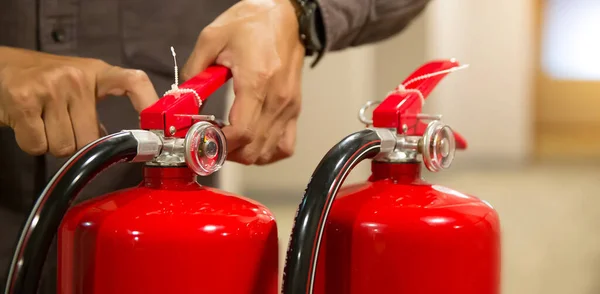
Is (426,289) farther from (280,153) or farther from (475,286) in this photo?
(280,153)

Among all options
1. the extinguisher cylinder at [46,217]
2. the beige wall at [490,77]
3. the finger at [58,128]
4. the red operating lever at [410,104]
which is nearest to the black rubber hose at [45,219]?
the extinguisher cylinder at [46,217]

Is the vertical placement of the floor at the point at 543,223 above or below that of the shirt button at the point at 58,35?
below

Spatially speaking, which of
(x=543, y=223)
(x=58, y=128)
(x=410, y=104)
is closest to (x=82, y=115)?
(x=58, y=128)

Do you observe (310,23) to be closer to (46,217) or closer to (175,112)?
(175,112)

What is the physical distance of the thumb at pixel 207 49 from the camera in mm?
511

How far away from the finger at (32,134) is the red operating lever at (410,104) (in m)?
0.23

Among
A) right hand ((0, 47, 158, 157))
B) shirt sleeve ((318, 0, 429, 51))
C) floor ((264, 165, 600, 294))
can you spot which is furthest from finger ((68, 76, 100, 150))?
floor ((264, 165, 600, 294))

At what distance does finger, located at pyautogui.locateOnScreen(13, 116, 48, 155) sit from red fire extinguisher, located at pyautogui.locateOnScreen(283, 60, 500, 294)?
0.19 metres

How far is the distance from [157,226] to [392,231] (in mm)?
146

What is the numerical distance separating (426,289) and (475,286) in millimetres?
38

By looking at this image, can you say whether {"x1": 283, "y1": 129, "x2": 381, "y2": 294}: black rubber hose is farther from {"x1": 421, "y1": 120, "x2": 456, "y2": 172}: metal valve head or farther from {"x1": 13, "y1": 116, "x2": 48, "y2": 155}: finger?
{"x1": 13, "y1": 116, "x2": 48, "y2": 155}: finger

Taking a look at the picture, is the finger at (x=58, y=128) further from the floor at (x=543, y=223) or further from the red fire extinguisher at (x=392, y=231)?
the floor at (x=543, y=223)

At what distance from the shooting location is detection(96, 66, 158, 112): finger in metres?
0.49

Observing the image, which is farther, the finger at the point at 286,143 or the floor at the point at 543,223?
the floor at the point at 543,223
